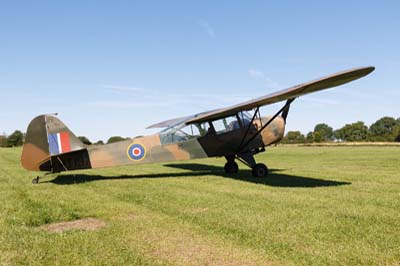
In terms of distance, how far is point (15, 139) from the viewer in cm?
10850

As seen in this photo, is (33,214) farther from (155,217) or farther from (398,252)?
(398,252)

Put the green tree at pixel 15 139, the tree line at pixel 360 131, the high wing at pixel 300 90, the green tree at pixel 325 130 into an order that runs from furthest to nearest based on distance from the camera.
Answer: the green tree at pixel 325 130 < the tree line at pixel 360 131 < the green tree at pixel 15 139 < the high wing at pixel 300 90

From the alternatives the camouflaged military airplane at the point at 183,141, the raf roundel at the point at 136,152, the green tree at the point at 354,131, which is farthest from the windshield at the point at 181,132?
the green tree at the point at 354,131

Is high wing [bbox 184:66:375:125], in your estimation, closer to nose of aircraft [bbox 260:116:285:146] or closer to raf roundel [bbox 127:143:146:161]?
nose of aircraft [bbox 260:116:285:146]

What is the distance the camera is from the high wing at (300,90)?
918 centimetres

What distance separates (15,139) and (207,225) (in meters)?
118

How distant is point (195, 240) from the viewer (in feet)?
16.9

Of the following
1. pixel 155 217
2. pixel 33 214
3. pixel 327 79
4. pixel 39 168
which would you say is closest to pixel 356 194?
pixel 327 79

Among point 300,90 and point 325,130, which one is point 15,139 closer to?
point 300,90

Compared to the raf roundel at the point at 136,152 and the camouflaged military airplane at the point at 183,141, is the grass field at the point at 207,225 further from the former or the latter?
the raf roundel at the point at 136,152

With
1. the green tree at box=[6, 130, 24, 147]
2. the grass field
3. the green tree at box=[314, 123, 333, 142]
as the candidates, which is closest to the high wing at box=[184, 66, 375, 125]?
the grass field

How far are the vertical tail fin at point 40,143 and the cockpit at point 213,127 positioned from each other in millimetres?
3992

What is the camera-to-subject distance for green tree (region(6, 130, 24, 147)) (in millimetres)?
106675

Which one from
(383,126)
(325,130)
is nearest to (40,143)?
(383,126)
